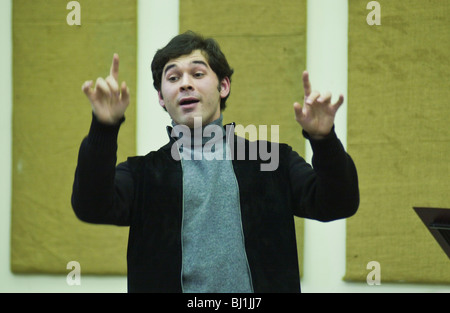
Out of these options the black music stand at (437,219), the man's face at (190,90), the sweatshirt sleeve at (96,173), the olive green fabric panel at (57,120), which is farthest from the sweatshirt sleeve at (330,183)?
the olive green fabric panel at (57,120)

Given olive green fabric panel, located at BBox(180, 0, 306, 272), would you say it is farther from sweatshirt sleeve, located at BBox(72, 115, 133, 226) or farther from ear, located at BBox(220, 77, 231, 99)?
sweatshirt sleeve, located at BBox(72, 115, 133, 226)

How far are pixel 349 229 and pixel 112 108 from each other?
4.94ft

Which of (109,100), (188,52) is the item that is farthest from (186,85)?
(109,100)

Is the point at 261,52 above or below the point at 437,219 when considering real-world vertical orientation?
above

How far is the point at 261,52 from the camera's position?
7.77 feet

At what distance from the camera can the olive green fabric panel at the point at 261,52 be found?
2.35m

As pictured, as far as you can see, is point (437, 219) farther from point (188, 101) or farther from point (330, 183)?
point (188, 101)

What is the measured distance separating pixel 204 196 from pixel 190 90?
27 cm

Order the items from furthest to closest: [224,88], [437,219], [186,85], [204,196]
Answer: [224,88] < [186,85] < [204,196] < [437,219]

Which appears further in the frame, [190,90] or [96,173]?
[190,90]

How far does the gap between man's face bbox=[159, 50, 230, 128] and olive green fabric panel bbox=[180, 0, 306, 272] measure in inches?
38.0

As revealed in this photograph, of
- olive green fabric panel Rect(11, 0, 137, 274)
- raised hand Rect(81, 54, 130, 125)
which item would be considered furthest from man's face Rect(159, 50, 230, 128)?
olive green fabric panel Rect(11, 0, 137, 274)

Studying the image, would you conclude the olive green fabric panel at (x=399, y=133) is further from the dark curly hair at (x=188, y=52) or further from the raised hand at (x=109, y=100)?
the raised hand at (x=109, y=100)

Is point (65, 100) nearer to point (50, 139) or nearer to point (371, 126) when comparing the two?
point (50, 139)
